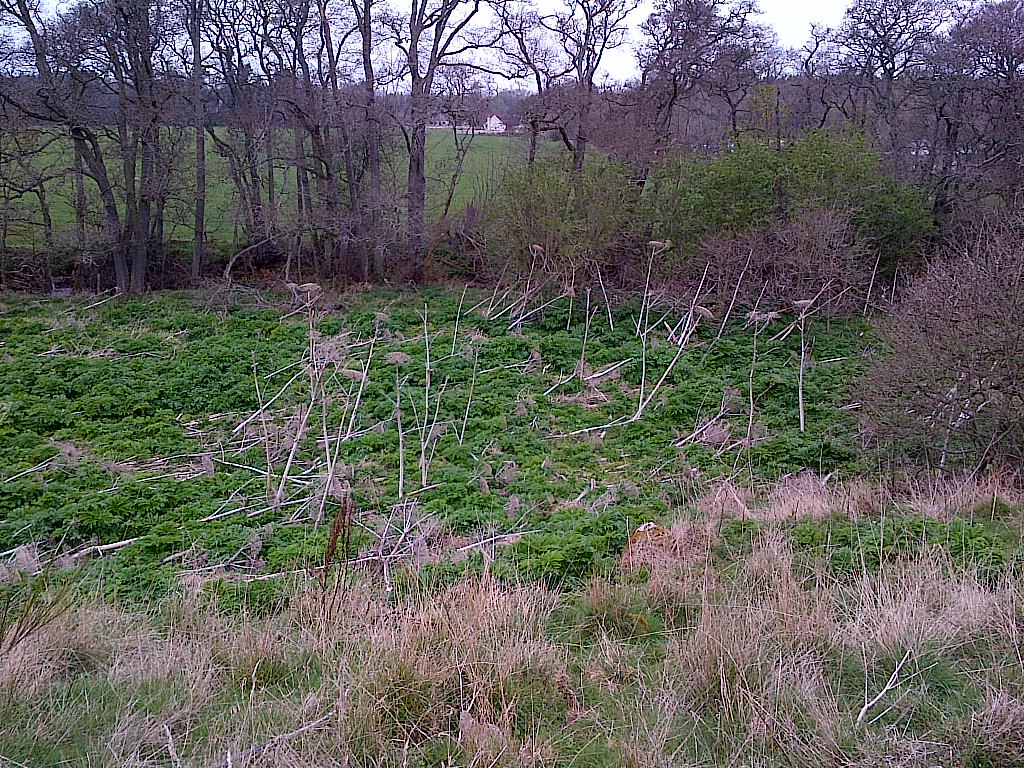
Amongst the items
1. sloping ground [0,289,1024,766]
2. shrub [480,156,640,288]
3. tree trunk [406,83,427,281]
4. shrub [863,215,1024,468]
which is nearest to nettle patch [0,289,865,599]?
sloping ground [0,289,1024,766]

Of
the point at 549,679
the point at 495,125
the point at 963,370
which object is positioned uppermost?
the point at 495,125

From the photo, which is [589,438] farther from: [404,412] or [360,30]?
[360,30]

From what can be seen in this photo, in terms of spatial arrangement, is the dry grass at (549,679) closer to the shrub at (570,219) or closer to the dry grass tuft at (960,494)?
the dry grass tuft at (960,494)

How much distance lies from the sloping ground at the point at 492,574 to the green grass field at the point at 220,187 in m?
7.13

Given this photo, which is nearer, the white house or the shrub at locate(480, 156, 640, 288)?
the shrub at locate(480, 156, 640, 288)

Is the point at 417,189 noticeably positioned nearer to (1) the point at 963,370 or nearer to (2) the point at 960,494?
(1) the point at 963,370

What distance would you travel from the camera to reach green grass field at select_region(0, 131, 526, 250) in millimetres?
18391

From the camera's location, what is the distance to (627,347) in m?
13.3

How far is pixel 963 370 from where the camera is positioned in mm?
7484

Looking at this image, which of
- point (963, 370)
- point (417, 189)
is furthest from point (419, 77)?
point (963, 370)

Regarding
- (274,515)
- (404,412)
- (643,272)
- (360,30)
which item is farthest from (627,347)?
(360,30)

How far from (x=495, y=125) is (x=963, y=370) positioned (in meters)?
20.1

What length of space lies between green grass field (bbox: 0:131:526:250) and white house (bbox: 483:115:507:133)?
0.45 m

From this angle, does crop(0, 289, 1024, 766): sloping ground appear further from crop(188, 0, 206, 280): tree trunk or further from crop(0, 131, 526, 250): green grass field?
crop(188, 0, 206, 280): tree trunk
